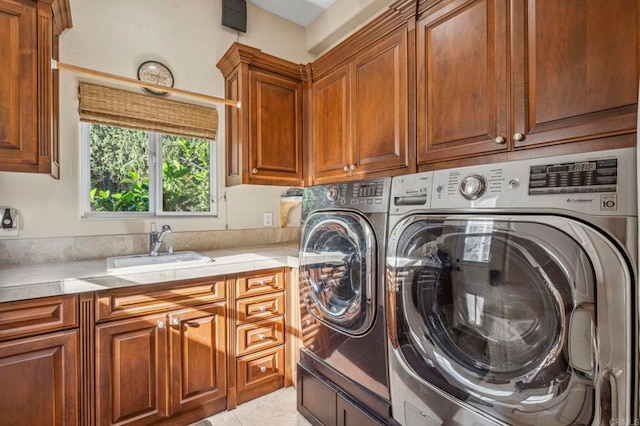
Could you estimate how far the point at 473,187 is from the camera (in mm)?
1042

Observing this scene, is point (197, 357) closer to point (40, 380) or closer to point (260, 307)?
point (260, 307)

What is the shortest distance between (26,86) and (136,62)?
2.59 feet

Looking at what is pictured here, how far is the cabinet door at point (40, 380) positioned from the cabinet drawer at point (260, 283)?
83 cm

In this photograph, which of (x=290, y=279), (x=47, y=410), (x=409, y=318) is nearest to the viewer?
(x=409, y=318)

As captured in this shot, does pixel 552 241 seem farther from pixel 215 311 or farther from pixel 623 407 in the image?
pixel 215 311

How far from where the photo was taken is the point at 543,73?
1.12 meters

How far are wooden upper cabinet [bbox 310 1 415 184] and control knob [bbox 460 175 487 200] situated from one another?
54 centimetres

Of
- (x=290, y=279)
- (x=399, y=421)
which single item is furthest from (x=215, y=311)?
(x=399, y=421)

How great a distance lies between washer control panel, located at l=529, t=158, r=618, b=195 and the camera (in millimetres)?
797

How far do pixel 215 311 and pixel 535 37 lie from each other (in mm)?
2017

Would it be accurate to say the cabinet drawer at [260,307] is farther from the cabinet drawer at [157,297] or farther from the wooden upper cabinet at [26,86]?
the wooden upper cabinet at [26,86]

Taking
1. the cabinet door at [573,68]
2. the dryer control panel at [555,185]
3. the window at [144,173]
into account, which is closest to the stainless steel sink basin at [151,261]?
the window at [144,173]

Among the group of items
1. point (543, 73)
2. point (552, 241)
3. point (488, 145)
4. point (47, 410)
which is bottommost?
point (47, 410)

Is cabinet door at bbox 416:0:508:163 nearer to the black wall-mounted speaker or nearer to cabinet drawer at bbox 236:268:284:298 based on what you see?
cabinet drawer at bbox 236:268:284:298
